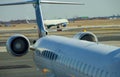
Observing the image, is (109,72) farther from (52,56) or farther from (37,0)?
(37,0)

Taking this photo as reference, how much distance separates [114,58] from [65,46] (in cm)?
538

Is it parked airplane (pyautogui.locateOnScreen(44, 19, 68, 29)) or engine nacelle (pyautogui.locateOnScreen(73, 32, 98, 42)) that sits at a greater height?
engine nacelle (pyautogui.locateOnScreen(73, 32, 98, 42))

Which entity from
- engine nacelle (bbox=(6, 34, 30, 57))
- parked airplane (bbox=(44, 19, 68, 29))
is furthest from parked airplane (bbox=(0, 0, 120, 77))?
parked airplane (bbox=(44, 19, 68, 29))

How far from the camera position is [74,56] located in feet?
42.4

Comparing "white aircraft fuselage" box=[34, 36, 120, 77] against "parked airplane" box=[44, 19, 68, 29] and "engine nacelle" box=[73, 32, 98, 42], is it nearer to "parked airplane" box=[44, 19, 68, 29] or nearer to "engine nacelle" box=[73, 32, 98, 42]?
"engine nacelle" box=[73, 32, 98, 42]

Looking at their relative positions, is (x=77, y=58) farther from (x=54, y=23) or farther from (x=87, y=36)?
(x=54, y=23)

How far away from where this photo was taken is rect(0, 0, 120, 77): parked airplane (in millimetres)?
9914

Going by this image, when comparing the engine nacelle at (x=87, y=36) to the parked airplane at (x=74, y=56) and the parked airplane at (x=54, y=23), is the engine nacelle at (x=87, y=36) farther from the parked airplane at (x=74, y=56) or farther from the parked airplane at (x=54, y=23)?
the parked airplane at (x=54, y=23)

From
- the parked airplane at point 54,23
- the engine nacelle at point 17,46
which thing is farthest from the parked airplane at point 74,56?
the parked airplane at point 54,23

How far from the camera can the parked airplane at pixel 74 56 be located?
9914 millimetres

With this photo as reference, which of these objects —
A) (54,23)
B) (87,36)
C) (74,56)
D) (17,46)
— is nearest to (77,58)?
(74,56)

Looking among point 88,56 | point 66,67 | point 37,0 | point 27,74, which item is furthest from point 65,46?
point 37,0

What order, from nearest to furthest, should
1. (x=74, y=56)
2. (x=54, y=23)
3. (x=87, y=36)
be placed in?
(x=74, y=56) → (x=87, y=36) → (x=54, y=23)

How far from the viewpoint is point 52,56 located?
1606cm
